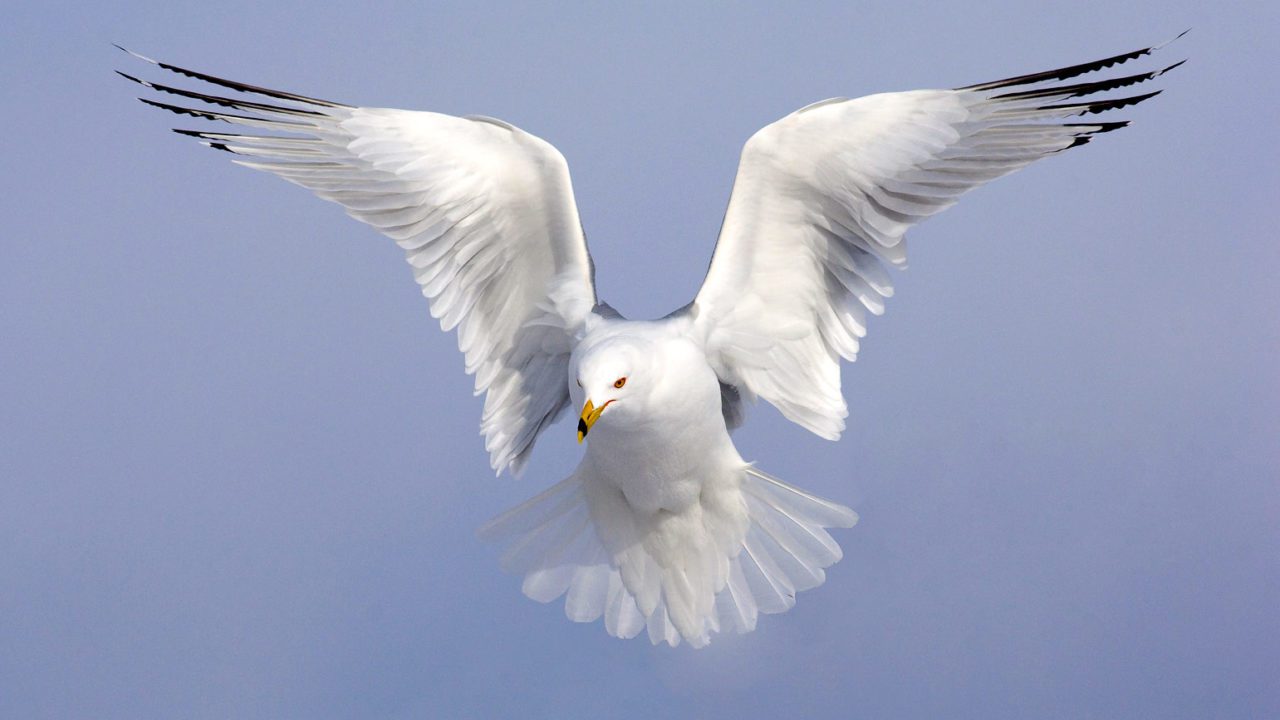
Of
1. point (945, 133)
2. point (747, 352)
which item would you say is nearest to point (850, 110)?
point (945, 133)

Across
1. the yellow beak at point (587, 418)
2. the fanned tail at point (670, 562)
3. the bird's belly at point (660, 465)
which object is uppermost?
the yellow beak at point (587, 418)

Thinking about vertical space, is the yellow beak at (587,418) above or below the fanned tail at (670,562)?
above

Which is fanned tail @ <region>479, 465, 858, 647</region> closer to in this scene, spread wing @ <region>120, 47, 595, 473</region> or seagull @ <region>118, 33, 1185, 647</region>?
seagull @ <region>118, 33, 1185, 647</region>

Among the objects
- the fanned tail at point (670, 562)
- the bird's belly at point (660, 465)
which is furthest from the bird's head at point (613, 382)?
the fanned tail at point (670, 562)

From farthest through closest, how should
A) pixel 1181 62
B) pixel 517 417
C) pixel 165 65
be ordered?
1. pixel 517 417
2. pixel 165 65
3. pixel 1181 62

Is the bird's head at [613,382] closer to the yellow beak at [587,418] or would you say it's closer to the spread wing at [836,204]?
the yellow beak at [587,418]

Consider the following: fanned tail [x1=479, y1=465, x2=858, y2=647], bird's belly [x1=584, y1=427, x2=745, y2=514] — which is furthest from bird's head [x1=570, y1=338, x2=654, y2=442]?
fanned tail [x1=479, y1=465, x2=858, y2=647]

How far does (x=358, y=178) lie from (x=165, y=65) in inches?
41.8

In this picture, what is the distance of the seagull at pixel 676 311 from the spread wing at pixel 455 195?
0.01 meters

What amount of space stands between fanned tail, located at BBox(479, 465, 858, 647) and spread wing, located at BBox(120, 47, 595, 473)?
35.0 inches

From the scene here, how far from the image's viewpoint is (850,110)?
9.35 metres

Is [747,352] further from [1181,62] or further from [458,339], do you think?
[1181,62]

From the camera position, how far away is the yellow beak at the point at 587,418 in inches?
340

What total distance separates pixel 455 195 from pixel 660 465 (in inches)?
65.9
